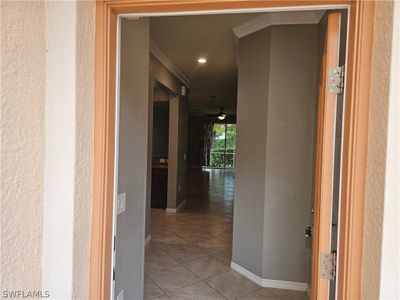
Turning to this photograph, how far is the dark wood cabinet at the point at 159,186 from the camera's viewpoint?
21.1 feet

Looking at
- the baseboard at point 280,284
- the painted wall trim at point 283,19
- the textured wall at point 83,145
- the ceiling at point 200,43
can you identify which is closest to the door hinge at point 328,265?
the textured wall at point 83,145

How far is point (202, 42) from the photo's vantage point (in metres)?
4.01

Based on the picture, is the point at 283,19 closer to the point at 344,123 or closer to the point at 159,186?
the point at 344,123

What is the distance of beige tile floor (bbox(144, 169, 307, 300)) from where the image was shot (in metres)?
2.98

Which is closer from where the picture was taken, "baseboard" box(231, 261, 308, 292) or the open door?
the open door

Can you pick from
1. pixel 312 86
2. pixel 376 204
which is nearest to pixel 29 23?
pixel 376 204

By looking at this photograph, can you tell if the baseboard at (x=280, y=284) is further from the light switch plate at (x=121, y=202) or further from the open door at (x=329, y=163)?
the open door at (x=329, y=163)

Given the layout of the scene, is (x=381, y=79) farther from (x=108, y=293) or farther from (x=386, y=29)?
(x=108, y=293)

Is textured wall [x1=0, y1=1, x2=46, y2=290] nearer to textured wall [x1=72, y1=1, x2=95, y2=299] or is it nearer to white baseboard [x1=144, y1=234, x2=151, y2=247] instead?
textured wall [x1=72, y1=1, x2=95, y2=299]

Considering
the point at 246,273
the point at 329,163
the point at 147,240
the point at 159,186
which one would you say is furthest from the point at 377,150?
the point at 159,186

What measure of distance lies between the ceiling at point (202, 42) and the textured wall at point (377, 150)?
88.9 inches

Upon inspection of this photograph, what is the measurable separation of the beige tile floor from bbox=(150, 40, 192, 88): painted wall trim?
2.76 meters

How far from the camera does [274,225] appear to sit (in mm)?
3109

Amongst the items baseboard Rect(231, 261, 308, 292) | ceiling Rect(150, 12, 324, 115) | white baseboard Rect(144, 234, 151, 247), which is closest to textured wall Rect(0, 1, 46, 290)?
ceiling Rect(150, 12, 324, 115)
